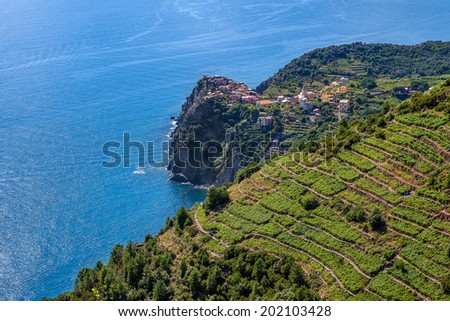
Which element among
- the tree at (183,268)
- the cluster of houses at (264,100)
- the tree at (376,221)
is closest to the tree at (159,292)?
the tree at (183,268)

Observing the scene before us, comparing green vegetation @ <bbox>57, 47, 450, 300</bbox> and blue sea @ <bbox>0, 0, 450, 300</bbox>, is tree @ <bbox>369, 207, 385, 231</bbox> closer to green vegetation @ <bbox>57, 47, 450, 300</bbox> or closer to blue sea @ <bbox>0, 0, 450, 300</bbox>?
green vegetation @ <bbox>57, 47, 450, 300</bbox>

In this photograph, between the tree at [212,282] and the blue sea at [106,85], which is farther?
the blue sea at [106,85]

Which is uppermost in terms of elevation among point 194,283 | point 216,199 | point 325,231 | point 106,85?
point 106,85

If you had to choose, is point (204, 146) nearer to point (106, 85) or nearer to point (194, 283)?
point (106, 85)

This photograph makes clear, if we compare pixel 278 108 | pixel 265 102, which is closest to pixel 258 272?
pixel 278 108

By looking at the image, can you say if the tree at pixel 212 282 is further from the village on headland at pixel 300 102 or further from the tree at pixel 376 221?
the village on headland at pixel 300 102

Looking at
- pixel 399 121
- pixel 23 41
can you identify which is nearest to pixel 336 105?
pixel 399 121
